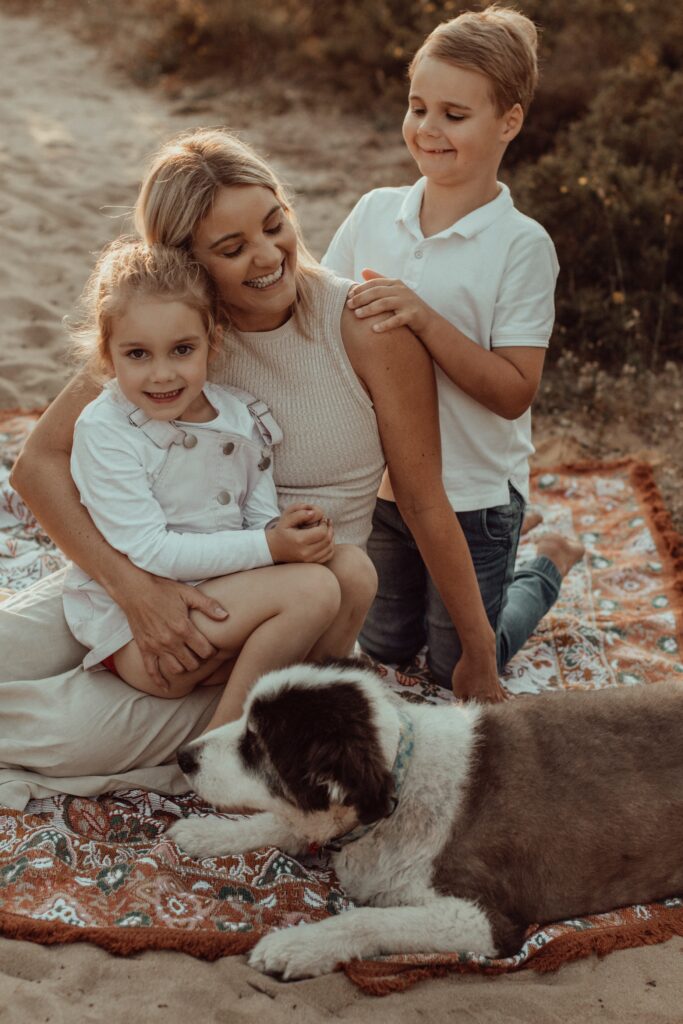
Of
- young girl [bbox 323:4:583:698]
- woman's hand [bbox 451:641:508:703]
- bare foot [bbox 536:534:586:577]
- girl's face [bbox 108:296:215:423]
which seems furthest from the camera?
bare foot [bbox 536:534:586:577]

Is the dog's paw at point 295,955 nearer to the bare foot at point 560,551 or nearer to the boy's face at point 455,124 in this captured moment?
the bare foot at point 560,551

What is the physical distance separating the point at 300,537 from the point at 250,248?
2.77 feet

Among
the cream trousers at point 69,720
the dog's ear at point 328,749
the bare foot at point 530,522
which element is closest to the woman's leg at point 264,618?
the cream trousers at point 69,720

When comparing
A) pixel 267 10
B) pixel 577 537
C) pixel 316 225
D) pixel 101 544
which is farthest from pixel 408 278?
pixel 267 10

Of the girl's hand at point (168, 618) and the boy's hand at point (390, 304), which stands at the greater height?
the boy's hand at point (390, 304)

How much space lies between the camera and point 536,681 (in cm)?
401

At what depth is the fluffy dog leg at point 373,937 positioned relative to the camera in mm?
2453

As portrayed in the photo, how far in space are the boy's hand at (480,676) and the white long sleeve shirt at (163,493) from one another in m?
0.89

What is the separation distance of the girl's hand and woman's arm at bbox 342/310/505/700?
0.76m

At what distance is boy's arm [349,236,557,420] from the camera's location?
10.3 ft

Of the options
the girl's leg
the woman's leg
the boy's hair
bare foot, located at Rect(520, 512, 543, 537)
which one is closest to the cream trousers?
the woman's leg

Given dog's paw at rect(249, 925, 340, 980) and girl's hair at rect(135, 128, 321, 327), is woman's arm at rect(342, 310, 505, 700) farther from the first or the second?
dog's paw at rect(249, 925, 340, 980)

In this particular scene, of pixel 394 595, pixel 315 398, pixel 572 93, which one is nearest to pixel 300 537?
pixel 315 398

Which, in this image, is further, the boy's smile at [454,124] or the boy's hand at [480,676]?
the boy's hand at [480,676]
